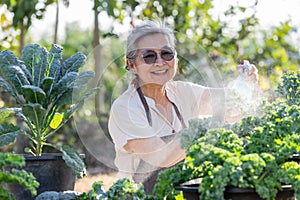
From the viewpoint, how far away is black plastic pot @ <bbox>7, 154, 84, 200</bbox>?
8.27ft

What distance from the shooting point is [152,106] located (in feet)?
8.46

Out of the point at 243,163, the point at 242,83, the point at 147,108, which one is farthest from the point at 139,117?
the point at 243,163

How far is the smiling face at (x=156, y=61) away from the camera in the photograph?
7.88 feet

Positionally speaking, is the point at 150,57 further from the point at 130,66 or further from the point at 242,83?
the point at 242,83

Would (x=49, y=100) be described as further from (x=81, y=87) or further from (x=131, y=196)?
(x=131, y=196)

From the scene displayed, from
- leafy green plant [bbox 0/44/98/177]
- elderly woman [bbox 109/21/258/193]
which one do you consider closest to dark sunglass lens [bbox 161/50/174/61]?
elderly woman [bbox 109/21/258/193]

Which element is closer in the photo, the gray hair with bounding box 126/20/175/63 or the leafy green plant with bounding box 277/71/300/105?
the leafy green plant with bounding box 277/71/300/105

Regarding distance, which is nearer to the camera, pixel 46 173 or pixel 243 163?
pixel 243 163

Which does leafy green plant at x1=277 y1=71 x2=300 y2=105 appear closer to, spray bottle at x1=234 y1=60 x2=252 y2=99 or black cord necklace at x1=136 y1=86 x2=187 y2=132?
spray bottle at x1=234 y1=60 x2=252 y2=99

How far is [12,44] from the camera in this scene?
7906 mm

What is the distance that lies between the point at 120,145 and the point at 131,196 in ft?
2.25

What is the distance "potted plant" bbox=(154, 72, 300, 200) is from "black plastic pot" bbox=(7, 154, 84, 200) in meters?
0.79

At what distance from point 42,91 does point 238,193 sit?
48.0 inches

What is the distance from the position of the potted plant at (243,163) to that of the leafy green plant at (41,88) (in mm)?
760
